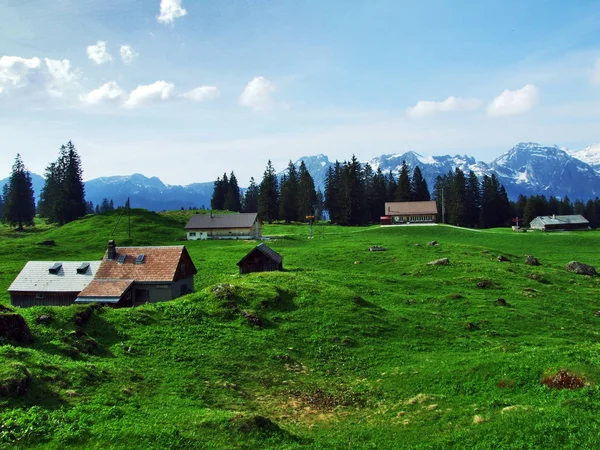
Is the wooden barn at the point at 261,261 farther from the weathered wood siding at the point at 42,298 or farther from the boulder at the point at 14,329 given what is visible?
the boulder at the point at 14,329

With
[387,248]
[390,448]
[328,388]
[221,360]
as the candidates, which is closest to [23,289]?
[221,360]

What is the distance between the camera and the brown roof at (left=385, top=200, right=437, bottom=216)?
124438 millimetres

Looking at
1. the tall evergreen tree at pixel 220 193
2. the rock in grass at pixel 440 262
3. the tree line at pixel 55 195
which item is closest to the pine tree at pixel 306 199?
the tall evergreen tree at pixel 220 193

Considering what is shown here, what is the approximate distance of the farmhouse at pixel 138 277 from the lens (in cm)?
4262

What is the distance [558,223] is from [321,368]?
423ft

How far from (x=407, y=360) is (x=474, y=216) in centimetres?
12258

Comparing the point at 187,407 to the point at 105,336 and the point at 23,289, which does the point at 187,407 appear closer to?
the point at 105,336

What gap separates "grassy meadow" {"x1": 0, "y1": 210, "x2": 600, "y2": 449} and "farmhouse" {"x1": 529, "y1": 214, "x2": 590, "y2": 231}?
286 ft

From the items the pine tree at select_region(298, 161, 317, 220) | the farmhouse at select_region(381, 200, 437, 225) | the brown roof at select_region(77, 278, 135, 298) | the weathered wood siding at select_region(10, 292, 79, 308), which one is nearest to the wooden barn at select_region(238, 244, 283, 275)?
the brown roof at select_region(77, 278, 135, 298)

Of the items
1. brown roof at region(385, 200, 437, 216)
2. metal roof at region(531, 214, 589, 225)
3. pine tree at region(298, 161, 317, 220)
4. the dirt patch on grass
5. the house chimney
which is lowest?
the dirt patch on grass

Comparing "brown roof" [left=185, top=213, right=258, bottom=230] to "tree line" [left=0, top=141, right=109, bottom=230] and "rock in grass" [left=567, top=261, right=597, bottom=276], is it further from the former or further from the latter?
"rock in grass" [left=567, top=261, right=597, bottom=276]

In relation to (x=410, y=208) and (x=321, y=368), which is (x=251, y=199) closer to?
(x=410, y=208)

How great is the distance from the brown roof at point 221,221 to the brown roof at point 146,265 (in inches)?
2241

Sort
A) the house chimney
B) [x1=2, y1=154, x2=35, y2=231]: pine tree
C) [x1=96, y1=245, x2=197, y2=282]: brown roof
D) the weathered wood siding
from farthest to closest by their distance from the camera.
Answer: [x1=2, y1=154, x2=35, y2=231]: pine tree
the house chimney
the weathered wood siding
[x1=96, y1=245, x2=197, y2=282]: brown roof
